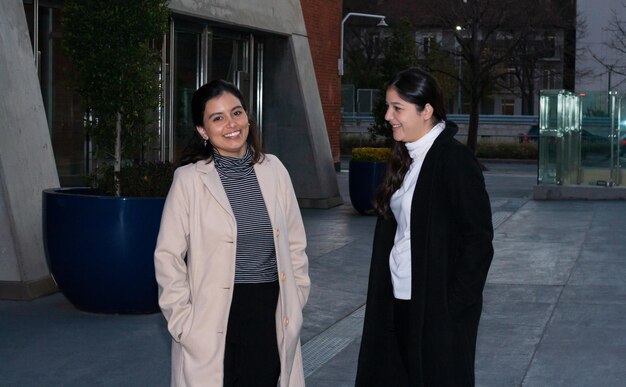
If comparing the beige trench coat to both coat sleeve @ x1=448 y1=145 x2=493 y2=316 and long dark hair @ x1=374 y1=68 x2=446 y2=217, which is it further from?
coat sleeve @ x1=448 y1=145 x2=493 y2=316

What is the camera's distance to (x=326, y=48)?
21.6m

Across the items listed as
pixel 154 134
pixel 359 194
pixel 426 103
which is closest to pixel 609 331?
pixel 154 134

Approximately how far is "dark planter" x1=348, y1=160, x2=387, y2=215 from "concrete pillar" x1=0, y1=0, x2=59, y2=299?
311 inches

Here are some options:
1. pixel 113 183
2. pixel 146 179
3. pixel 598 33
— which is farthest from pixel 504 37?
pixel 146 179

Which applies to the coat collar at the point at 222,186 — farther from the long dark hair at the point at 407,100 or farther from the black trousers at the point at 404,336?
the black trousers at the point at 404,336

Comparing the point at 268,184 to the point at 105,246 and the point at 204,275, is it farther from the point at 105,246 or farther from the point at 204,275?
the point at 105,246

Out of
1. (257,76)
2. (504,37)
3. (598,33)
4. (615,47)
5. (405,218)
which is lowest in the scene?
(405,218)

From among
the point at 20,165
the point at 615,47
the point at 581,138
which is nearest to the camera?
the point at 20,165

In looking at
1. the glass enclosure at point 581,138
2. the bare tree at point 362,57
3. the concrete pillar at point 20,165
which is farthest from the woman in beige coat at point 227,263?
the bare tree at point 362,57

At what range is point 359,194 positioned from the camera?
17297 mm

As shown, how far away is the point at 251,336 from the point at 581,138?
60.3ft

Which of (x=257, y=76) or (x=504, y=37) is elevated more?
(x=504, y=37)

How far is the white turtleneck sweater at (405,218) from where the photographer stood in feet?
14.3

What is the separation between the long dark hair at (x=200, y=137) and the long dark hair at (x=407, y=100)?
528mm
